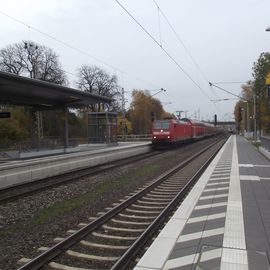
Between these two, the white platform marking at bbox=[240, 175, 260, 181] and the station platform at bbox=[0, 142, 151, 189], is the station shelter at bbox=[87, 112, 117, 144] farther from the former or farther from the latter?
the white platform marking at bbox=[240, 175, 260, 181]

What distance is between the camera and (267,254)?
21.7ft

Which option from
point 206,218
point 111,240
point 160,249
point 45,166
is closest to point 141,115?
point 45,166

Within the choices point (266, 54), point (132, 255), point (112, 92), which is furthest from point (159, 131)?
point (112, 92)

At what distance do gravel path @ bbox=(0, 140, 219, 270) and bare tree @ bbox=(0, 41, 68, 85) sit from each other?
164 ft

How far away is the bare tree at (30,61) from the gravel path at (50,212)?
50041 mm

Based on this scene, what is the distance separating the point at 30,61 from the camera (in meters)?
66.8

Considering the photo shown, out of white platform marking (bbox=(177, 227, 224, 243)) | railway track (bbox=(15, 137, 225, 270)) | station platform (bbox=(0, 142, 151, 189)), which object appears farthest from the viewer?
station platform (bbox=(0, 142, 151, 189))

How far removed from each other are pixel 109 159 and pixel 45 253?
22.4 m

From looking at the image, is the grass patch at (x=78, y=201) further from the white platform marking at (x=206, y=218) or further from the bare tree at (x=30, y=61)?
the bare tree at (x=30, y=61)

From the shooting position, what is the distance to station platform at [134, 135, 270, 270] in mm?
6266

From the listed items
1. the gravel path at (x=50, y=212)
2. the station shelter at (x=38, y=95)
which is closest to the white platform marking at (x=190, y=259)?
the gravel path at (x=50, y=212)

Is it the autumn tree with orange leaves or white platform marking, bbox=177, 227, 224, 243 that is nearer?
white platform marking, bbox=177, 227, 224, 243

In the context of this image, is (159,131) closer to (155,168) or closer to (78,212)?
(155,168)

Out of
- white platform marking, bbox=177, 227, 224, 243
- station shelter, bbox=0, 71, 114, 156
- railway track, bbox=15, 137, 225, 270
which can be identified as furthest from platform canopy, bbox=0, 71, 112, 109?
white platform marking, bbox=177, 227, 224, 243
